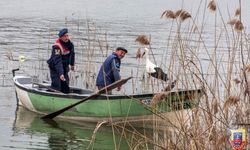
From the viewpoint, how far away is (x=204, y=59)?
24.0 meters

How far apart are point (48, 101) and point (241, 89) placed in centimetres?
691

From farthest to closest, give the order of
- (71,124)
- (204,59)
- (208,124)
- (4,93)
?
(204,59), (4,93), (71,124), (208,124)

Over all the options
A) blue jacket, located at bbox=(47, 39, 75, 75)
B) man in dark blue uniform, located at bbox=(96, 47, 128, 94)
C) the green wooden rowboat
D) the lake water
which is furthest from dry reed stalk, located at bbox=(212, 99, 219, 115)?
blue jacket, located at bbox=(47, 39, 75, 75)

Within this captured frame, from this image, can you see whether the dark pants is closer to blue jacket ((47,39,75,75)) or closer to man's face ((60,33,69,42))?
→ blue jacket ((47,39,75,75))

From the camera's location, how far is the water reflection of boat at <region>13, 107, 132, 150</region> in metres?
12.4

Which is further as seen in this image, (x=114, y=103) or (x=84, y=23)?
(x=84, y=23)

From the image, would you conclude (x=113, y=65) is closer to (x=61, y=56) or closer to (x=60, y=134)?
(x=61, y=56)

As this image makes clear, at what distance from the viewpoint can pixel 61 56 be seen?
14.3 meters

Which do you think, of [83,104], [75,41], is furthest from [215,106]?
[75,41]

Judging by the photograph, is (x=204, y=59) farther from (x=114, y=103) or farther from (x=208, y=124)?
(x=208, y=124)

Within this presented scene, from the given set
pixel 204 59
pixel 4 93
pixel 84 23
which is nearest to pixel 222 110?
pixel 4 93

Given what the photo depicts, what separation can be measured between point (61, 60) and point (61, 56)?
4.5 inches

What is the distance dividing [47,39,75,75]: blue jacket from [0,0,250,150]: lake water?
0.65 metres

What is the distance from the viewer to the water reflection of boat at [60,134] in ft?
40.5
